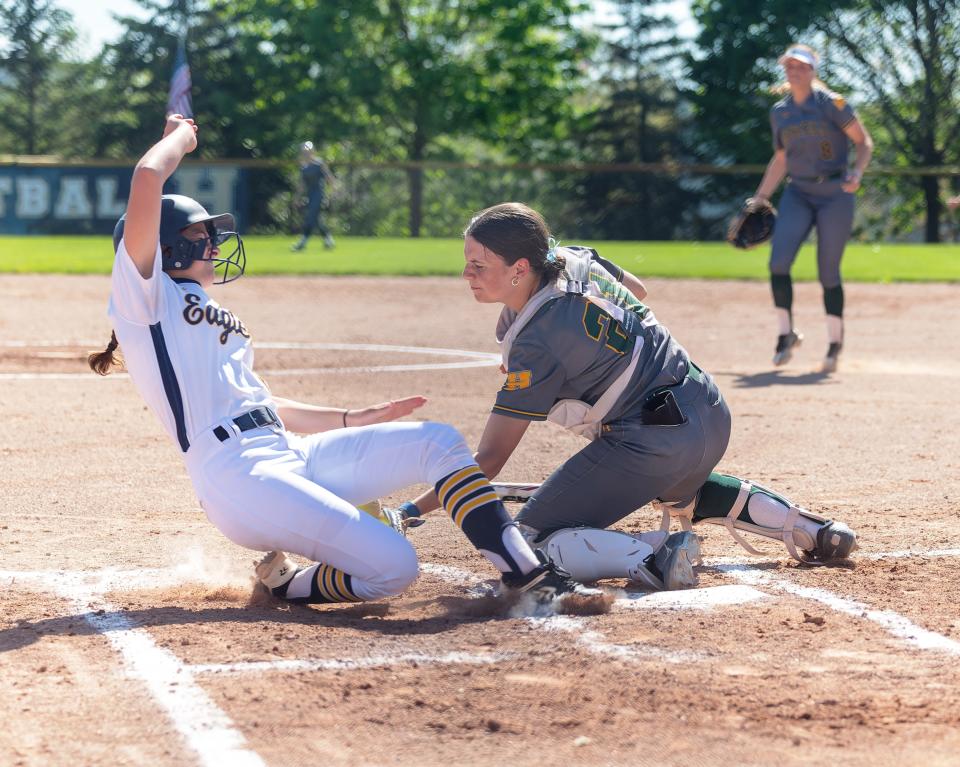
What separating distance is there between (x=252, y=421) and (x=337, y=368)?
5510 mm

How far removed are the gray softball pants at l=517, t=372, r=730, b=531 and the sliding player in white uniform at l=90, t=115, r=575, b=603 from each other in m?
0.46

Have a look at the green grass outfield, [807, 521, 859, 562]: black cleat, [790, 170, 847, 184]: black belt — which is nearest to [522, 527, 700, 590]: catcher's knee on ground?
[807, 521, 859, 562]: black cleat

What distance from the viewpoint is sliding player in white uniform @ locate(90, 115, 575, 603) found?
3.88 m

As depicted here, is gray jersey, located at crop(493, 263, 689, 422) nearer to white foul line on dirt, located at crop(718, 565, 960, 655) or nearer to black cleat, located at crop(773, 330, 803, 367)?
white foul line on dirt, located at crop(718, 565, 960, 655)

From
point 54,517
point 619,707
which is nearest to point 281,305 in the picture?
point 54,517

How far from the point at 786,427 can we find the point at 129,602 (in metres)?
4.30

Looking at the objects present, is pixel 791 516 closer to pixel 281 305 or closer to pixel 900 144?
pixel 281 305

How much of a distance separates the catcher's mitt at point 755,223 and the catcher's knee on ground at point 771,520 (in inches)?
211

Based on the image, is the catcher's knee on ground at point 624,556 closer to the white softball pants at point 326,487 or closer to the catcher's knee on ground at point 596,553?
the catcher's knee on ground at point 596,553

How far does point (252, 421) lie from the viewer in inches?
158

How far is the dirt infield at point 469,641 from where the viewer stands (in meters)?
2.93

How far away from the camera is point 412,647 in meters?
3.62

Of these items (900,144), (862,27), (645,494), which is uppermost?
(862,27)

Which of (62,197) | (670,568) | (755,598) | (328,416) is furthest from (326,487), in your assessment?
(62,197)
